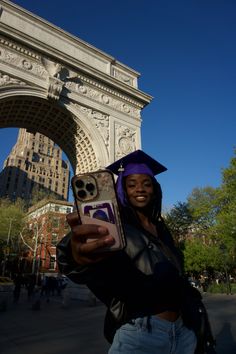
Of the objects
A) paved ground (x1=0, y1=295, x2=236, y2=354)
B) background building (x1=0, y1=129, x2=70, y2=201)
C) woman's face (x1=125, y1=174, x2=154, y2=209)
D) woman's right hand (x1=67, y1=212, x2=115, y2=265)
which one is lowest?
paved ground (x1=0, y1=295, x2=236, y2=354)

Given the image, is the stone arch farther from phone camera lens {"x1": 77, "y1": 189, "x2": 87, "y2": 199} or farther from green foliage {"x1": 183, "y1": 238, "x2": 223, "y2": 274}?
green foliage {"x1": 183, "y1": 238, "x2": 223, "y2": 274}

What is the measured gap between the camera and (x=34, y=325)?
830 centimetres

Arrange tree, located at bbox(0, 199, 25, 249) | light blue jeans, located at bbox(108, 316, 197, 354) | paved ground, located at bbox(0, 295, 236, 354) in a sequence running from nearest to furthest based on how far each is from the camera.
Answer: light blue jeans, located at bbox(108, 316, 197, 354) → paved ground, located at bbox(0, 295, 236, 354) → tree, located at bbox(0, 199, 25, 249)

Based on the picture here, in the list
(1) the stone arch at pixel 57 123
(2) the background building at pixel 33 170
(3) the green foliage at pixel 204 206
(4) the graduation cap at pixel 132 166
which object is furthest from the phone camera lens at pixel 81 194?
(2) the background building at pixel 33 170

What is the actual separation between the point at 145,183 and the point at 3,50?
14791mm

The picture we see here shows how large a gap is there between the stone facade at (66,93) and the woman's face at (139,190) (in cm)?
1325

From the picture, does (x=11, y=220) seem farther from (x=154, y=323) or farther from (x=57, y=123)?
(x=154, y=323)

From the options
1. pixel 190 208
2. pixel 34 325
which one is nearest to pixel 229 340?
pixel 34 325

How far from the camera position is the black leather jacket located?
1353mm

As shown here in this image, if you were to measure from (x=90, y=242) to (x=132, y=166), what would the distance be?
3.65ft

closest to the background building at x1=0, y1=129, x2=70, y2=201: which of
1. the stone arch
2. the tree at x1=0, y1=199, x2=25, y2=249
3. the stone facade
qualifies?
the tree at x1=0, y1=199, x2=25, y2=249

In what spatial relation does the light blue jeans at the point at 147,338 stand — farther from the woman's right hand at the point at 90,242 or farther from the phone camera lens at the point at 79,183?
the phone camera lens at the point at 79,183

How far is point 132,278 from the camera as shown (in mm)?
1425

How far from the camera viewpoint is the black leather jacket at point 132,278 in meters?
1.35
